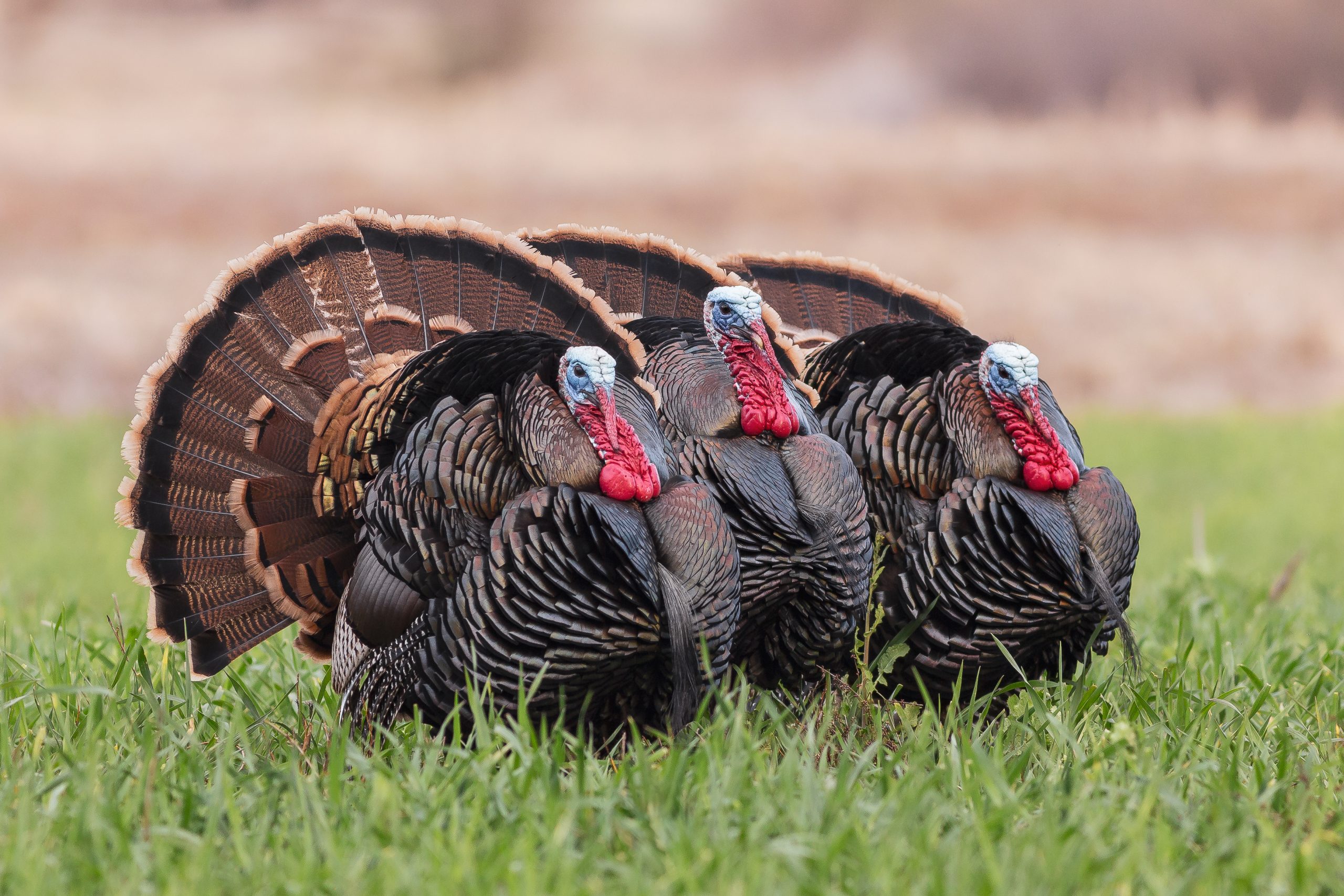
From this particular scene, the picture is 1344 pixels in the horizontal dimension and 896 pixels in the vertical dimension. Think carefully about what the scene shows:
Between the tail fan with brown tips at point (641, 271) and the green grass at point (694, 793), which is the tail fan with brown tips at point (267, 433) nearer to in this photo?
the green grass at point (694, 793)

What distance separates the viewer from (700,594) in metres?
2.90

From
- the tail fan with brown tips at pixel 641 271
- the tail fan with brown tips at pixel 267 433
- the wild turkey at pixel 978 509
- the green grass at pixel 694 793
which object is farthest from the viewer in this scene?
the tail fan with brown tips at pixel 641 271

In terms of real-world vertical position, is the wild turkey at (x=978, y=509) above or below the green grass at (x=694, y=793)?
above

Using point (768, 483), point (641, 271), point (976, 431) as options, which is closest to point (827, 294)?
point (641, 271)

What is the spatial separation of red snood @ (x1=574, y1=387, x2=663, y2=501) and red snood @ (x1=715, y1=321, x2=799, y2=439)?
0.43 m

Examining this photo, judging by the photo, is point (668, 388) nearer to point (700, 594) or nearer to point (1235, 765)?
point (700, 594)

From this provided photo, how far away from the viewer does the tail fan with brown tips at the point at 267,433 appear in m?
3.44

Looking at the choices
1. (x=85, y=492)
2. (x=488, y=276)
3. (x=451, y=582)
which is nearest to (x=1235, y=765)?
(x=451, y=582)

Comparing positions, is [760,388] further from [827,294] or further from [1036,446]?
[827,294]

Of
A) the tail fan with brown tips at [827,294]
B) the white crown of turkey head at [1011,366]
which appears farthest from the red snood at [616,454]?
the tail fan with brown tips at [827,294]

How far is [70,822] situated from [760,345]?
6.25 feet

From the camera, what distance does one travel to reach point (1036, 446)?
322cm

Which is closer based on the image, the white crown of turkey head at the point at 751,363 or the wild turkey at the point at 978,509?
the wild turkey at the point at 978,509

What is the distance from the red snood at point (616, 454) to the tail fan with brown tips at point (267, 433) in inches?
17.4
